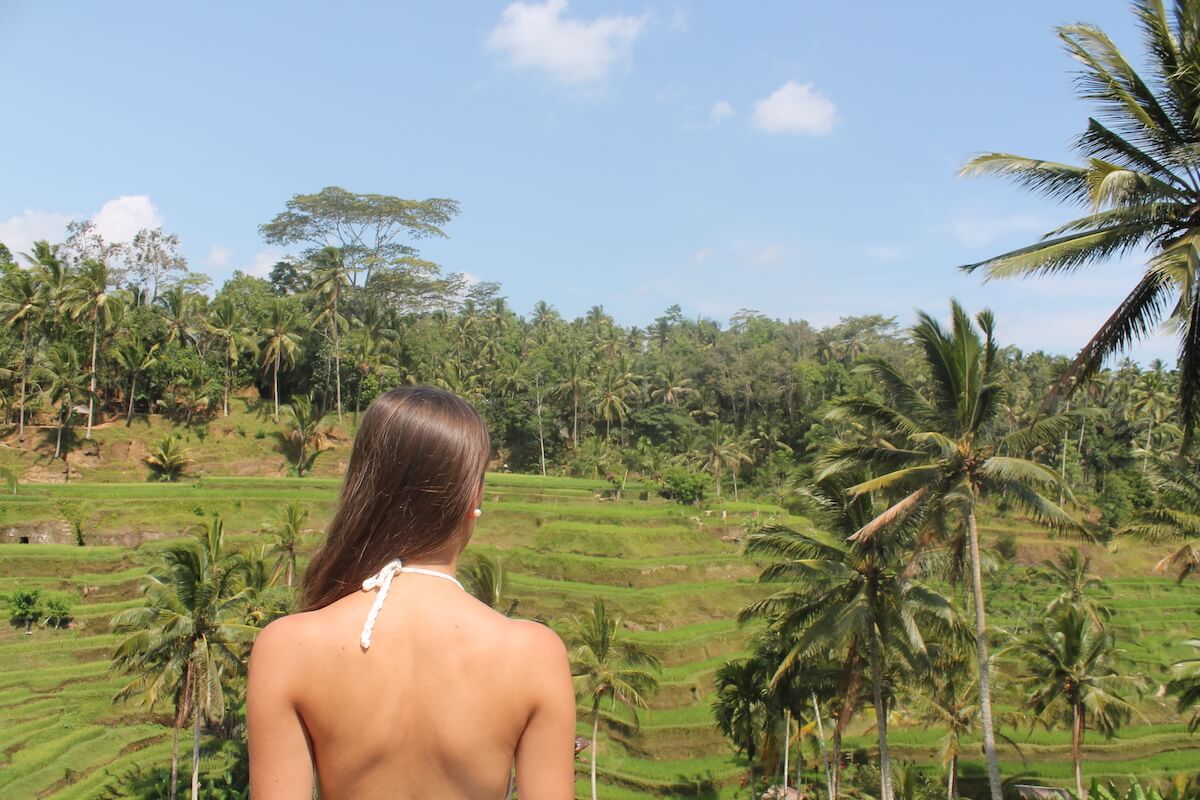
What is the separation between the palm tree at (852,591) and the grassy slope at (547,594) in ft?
26.3

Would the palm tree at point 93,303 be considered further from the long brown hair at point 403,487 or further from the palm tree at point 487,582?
the long brown hair at point 403,487

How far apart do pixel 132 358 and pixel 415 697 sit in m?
38.6

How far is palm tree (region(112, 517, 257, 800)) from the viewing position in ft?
49.2

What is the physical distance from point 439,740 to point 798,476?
44.0ft

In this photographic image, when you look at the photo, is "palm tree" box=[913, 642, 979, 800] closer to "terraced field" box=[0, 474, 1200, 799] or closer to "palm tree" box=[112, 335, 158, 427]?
"terraced field" box=[0, 474, 1200, 799]

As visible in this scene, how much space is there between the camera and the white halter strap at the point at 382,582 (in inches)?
49.2

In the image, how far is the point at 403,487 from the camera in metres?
1.37

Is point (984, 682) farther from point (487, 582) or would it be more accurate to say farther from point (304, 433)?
point (304, 433)

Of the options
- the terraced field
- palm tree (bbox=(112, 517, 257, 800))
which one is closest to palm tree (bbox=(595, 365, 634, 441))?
the terraced field

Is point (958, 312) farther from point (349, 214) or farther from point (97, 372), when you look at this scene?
point (349, 214)

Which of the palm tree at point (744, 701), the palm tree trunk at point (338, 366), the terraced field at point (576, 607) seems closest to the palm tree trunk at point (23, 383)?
the terraced field at point (576, 607)

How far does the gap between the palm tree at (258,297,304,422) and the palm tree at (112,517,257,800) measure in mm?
23470

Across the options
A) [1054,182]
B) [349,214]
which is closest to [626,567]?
[1054,182]

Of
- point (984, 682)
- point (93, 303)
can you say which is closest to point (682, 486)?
point (984, 682)
